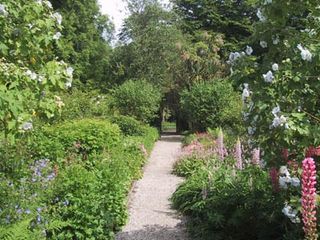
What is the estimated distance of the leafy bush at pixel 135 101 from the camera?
2028 centimetres

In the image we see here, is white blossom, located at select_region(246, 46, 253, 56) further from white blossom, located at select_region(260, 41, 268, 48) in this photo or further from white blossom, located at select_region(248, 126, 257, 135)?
white blossom, located at select_region(248, 126, 257, 135)

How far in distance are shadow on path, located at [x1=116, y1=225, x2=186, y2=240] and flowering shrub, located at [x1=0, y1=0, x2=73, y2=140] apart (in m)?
2.85

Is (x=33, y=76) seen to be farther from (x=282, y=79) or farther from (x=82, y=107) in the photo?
(x=82, y=107)

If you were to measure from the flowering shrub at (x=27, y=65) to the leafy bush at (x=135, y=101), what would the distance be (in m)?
15.6

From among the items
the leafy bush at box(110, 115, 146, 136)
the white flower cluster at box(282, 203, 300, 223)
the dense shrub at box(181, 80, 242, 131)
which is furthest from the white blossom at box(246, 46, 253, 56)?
the dense shrub at box(181, 80, 242, 131)

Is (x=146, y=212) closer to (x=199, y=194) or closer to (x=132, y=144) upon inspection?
(x=199, y=194)

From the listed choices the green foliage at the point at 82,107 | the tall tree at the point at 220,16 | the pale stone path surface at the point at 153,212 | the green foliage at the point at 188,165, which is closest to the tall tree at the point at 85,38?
the tall tree at the point at 220,16

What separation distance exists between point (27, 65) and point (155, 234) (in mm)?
3316

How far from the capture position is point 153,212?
7797 millimetres

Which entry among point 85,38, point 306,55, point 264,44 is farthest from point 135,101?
point 306,55

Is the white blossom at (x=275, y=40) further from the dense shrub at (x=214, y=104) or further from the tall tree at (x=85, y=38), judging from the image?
the tall tree at (x=85, y=38)

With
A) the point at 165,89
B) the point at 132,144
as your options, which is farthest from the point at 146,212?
the point at 165,89

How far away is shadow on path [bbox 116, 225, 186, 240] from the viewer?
6.48 metres

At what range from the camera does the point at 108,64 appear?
34281 mm
